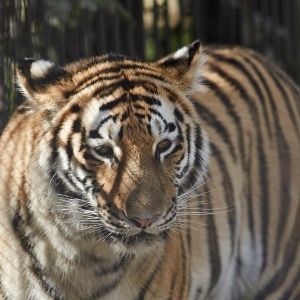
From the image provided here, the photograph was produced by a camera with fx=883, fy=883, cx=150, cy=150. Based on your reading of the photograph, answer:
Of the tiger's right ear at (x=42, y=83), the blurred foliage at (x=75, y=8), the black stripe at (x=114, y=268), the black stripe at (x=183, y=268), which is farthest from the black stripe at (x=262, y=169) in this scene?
the tiger's right ear at (x=42, y=83)

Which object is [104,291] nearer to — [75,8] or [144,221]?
[144,221]

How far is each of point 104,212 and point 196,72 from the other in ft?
2.14

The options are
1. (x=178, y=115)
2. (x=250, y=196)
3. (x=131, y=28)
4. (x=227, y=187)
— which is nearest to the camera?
(x=178, y=115)

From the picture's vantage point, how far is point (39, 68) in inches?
113

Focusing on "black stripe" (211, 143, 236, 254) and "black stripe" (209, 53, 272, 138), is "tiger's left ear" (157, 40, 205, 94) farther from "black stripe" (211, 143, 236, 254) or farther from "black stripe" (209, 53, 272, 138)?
"black stripe" (209, 53, 272, 138)

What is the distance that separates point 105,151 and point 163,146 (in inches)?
7.9

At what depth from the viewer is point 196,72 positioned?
316 centimetres

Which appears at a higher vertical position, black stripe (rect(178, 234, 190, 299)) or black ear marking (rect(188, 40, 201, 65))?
black ear marking (rect(188, 40, 201, 65))

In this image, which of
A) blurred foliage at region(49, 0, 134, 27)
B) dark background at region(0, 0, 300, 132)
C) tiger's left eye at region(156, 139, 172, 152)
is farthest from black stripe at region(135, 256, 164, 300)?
blurred foliage at region(49, 0, 134, 27)

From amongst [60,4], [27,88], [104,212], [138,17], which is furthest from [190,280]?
[138,17]

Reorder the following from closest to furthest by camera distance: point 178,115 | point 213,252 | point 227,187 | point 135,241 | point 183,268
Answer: point 135,241 → point 178,115 → point 183,268 → point 213,252 → point 227,187

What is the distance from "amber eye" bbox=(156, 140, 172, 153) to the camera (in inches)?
113

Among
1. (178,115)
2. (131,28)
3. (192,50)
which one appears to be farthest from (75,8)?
(178,115)

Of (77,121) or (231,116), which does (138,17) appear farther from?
(77,121)
